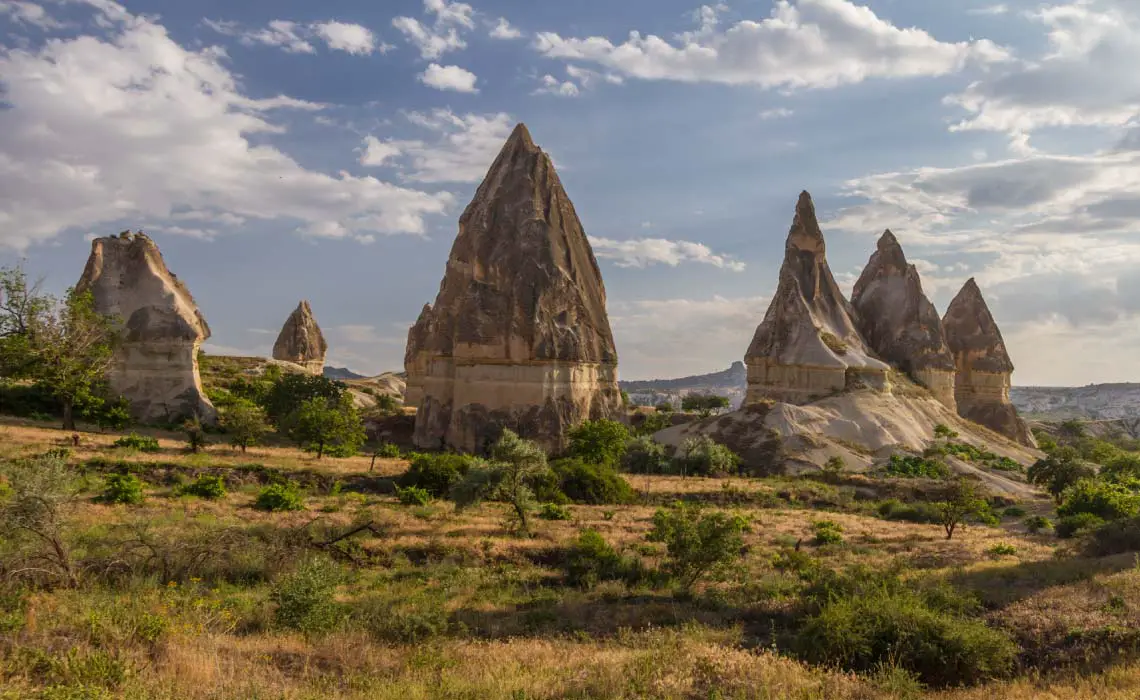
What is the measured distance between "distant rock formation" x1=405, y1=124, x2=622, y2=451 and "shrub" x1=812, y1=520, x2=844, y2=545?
20.3 metres

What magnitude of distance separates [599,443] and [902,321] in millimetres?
42631

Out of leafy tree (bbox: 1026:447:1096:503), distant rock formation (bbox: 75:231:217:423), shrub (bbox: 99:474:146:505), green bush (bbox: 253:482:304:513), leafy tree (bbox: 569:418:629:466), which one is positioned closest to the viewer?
shrub (bbox: 99:474:146:505)

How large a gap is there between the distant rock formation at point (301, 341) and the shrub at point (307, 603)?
260ft

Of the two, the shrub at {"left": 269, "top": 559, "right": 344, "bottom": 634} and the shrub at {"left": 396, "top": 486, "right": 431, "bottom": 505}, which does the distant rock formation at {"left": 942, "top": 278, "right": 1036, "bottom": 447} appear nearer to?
the shrub at {"left": 396, "top": 486, "right": 431, "bottom": 505}

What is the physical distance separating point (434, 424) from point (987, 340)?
185 ft

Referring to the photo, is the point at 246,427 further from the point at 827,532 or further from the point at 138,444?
the point at 827,532

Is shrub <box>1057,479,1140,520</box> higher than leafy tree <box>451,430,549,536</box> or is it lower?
lower

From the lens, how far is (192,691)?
6.92 m

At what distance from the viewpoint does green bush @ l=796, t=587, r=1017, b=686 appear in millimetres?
8961

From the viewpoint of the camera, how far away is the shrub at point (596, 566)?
15.1m

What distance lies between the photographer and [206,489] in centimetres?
2045

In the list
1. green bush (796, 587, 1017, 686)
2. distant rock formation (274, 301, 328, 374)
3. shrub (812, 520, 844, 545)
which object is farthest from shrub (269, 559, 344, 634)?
Answer: distant rock formation (274, 301, 328, 374)

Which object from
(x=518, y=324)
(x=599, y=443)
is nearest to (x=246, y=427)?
(x=599, y=443)

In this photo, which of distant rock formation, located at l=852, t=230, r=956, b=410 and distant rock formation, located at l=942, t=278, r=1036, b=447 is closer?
distant rock formation, located at l=852, t=230, r=956, b=410
